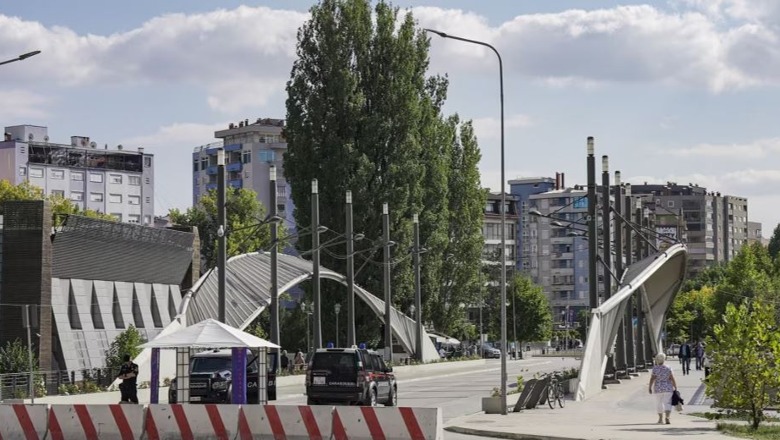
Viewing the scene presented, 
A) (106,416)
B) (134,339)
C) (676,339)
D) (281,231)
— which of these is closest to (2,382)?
(134,339)

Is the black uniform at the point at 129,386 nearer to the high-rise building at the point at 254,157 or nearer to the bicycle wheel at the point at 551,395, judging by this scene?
the bicycle wheel at the point at 551,395

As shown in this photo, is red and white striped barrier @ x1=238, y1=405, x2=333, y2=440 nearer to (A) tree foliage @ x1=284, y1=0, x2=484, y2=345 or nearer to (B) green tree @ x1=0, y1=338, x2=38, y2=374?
(B) green tree @ x1=0, y1=338, x2=38, y2=374

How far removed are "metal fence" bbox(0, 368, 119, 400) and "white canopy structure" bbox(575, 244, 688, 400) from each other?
17015mm

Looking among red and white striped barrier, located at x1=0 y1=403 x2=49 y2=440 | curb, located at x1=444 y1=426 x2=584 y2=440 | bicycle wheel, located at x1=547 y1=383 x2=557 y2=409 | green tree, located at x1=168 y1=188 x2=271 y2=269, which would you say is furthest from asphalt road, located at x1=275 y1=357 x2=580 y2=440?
green tree, located at x1=168 y1=188 x2=271 y2=269

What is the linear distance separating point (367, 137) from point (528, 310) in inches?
2874

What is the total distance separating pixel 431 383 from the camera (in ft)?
197

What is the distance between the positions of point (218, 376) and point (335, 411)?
487 inches

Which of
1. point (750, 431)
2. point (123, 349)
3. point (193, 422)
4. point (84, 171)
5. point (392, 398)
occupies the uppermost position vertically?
point (84, 171)

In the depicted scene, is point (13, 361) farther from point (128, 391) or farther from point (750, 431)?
point (750, 431)

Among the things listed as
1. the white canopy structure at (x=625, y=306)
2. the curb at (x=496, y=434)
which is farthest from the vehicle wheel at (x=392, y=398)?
the curb at (x=496, y=434)

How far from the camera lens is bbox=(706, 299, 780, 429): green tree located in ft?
93.8

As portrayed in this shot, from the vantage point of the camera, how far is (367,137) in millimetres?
75250

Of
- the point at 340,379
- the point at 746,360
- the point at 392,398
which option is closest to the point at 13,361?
the point at 392,398

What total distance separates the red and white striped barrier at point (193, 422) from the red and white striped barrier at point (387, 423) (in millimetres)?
2101
